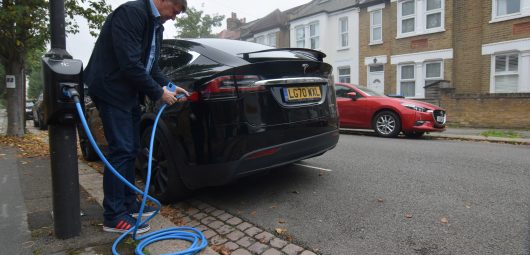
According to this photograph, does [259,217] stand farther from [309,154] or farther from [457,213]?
[457,213]

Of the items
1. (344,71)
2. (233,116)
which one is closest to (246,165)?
(233,116)

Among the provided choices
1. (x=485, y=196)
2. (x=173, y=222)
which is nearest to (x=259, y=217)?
(x=173, y=222)

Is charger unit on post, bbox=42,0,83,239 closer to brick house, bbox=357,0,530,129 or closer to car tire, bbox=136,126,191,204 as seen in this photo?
car tire, bbox=136,126,191,204

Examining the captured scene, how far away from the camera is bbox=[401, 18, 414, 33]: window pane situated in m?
17.3

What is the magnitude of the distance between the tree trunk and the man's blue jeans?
994cm

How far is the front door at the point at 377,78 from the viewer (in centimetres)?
1870

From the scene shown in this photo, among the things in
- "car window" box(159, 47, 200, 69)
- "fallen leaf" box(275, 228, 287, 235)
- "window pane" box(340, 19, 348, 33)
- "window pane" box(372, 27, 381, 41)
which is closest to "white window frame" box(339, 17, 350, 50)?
"window pane" box(340, 19, 348, 33)

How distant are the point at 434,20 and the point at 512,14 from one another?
3.11 metres

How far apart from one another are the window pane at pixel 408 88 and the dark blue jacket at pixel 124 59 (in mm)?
16592

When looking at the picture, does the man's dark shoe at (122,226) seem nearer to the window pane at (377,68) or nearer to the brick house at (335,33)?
the window pane at (377,68)

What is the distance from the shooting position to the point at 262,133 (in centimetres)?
316

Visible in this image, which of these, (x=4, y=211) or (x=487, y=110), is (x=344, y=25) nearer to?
(x=487, y=110)

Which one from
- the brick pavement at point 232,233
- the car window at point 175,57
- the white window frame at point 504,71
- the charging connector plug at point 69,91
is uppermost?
the white window frame at point 504,71

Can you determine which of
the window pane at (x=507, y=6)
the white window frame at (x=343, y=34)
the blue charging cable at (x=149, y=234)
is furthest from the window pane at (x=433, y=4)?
the blue charging cable at (x=149, y=234)
